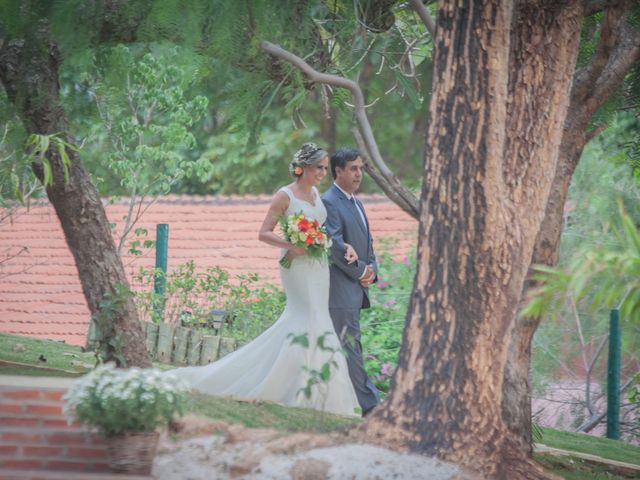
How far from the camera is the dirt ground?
6.66m

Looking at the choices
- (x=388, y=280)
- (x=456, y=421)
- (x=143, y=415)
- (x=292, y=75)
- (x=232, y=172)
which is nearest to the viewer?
(x=143, y=415)

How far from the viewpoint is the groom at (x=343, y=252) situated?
9664 mm

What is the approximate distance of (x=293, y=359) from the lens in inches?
372

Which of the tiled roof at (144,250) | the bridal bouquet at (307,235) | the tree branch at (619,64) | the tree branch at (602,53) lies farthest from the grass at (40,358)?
the tree branch at (619,64)

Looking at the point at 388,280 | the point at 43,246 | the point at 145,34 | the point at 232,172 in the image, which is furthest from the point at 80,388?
the point at 232,172

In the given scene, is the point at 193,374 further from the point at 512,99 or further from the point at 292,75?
the point at 512,99

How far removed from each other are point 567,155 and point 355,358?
2296 millimetres

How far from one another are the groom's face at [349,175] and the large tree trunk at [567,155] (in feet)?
5.50

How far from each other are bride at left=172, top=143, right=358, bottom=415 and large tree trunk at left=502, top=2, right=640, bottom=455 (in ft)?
4.91

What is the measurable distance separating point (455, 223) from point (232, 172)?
21.5 m

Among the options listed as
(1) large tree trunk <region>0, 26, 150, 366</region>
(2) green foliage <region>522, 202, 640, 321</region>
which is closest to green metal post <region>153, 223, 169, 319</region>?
(1) large tree trunk <region>0, 26, 150, 366</region>

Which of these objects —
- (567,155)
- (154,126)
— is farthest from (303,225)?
(154,126)

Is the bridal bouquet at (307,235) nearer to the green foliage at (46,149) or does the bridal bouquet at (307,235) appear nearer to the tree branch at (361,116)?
the tree branch at (361,116)

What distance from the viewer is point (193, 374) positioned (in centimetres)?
959
